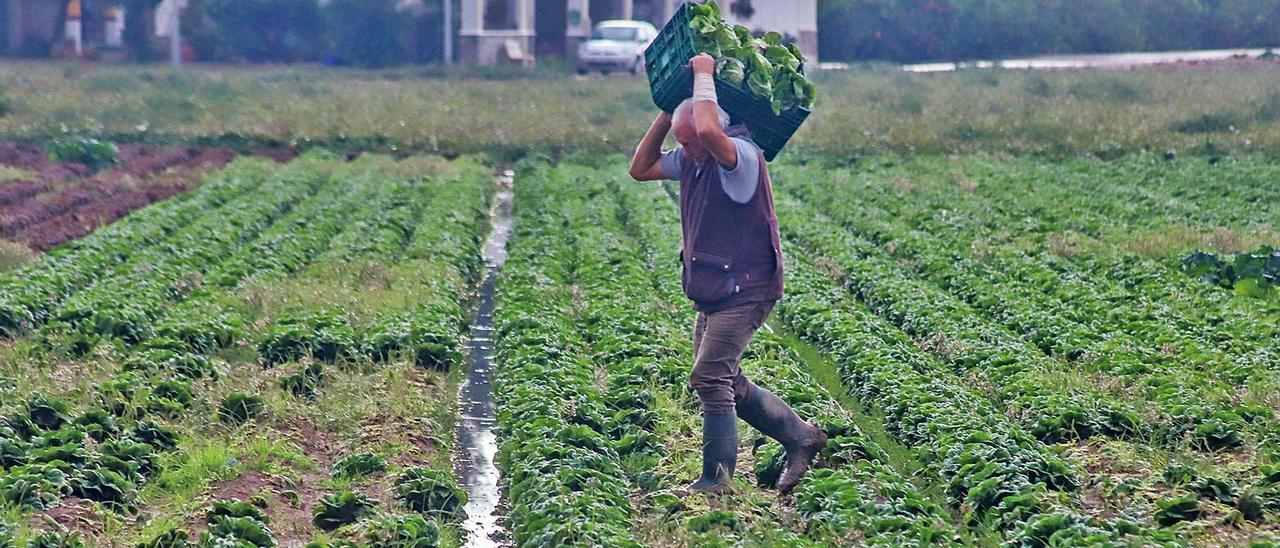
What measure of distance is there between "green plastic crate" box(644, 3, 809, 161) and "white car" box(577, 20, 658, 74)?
117 ft

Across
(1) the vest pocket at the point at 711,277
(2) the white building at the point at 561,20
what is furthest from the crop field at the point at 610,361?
Answer: (2) the white building at the point at 561,20

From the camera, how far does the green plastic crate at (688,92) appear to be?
6.24 m

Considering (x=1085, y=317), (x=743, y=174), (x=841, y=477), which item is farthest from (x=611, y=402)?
(x=1085, y=317)

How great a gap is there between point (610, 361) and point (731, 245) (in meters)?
3.13

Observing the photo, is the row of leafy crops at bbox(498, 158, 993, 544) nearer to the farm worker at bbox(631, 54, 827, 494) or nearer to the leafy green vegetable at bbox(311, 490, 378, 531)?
the farm worker at bbox(631, 54, 827, 494)

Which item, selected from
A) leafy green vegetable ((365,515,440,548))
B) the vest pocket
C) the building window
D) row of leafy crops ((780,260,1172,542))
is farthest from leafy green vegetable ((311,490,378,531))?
the building window

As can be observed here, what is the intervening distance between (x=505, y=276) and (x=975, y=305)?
3837mm

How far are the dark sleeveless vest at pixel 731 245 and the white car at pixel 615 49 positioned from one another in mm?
36051

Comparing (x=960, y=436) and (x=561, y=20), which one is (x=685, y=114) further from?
(x=561, y=20)

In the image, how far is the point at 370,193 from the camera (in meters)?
18.1

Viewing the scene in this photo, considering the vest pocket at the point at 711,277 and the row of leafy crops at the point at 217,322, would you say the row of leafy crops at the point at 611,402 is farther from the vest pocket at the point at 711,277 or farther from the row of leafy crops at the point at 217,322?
the vest pocket at the point at 711,277

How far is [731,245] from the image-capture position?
6320 millimetres

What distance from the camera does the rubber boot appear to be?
6.52 metres

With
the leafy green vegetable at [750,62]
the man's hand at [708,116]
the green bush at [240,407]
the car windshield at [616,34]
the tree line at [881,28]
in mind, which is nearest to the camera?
the man's hand at [708,116]
